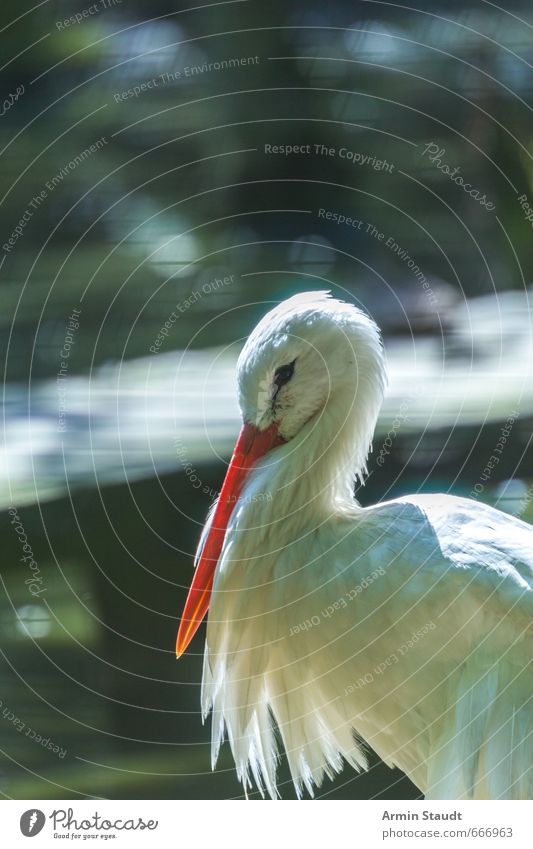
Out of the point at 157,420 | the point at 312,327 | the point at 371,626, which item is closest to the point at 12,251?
the point at 157,420

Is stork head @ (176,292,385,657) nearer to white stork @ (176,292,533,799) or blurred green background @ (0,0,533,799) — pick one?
white stork @ (176,292,533,799)

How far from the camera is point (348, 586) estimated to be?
0.85 metres

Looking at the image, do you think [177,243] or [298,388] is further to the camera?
[177,243]

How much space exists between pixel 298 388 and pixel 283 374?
23 millimetres

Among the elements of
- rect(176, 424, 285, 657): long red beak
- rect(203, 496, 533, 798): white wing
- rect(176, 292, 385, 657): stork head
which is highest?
rect(176, 292, 385, 657): stork head

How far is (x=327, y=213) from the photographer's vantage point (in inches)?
48.9

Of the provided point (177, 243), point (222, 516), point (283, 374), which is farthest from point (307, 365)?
point (177, 243)

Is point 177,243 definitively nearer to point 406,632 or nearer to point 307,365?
point 307,365

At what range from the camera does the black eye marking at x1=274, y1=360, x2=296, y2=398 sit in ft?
2.77
